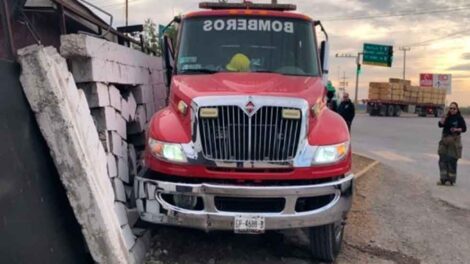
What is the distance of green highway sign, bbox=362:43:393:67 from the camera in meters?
59.9

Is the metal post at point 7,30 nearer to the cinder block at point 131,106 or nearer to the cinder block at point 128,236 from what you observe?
the cinder block at point 128,236

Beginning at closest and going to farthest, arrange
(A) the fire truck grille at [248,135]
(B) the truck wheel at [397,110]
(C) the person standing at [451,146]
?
(A) the fire truck grille at [248,135], (C) the person standing at [451,146], (B) the truck wheel at [397,110]

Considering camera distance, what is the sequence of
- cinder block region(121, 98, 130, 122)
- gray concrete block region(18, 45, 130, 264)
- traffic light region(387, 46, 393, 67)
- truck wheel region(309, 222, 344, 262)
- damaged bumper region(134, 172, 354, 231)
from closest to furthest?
1. gray concrete block region(18, 45, 130, 264)
2. damaged bumper region(134, 172, 354, 231)
3. truck wheel region(309, 222, 344, 262)
4. cinder block region(121, 98, 130, 122)
5. traffic light region(387, 46, 393, 67)

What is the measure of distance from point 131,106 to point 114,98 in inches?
35.9

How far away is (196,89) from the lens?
5.82 m

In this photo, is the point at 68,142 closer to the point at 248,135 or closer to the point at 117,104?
the point at 248,135

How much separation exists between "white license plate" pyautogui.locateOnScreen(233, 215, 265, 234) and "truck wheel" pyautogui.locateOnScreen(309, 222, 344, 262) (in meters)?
0.82

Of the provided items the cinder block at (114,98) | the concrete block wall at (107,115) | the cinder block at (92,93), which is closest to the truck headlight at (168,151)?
the concrete block wall at (107,115)

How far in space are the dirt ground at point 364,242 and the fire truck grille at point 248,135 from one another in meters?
1.26

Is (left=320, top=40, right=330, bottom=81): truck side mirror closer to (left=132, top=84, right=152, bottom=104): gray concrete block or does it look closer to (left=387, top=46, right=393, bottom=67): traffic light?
(left=132, top=84, right=152, bottom=104): gray concrete block

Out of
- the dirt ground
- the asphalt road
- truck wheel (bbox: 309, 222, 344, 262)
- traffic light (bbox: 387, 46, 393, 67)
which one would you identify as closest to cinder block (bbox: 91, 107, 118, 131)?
the dirt ground

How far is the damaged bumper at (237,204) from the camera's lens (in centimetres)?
519

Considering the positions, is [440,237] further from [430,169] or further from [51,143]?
[430,169]

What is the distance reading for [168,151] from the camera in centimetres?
536
